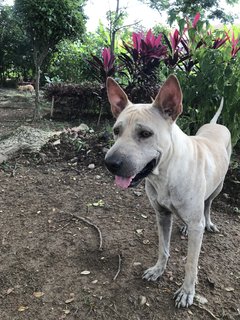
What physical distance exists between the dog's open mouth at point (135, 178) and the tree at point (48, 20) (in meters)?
5.32

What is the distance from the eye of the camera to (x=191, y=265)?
8.39ft

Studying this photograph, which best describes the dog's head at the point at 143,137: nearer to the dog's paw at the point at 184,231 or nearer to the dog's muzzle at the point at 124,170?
the dog's muzzle at the point at 124,170

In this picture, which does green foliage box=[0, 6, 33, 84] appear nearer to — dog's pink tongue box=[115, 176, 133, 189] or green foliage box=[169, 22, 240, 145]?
green foliage box=[169, 22, 240, 145]

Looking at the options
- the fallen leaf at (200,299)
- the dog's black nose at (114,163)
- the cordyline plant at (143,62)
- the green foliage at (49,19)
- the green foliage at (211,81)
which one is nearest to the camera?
the dog's black nose at (114,163)

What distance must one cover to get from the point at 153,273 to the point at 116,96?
155cm

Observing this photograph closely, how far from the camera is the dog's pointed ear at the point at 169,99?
2.17 metres

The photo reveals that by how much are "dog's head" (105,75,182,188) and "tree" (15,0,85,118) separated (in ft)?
16.8

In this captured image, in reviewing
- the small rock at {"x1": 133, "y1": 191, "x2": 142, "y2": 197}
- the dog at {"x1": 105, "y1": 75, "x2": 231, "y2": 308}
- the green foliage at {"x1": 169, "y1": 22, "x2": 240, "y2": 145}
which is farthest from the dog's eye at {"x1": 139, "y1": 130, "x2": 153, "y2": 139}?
the green foliage at {"x1": 169, "y1": 22, "x2": 240, "y2": 145}

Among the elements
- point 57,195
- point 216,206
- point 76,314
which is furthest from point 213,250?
point 57,195

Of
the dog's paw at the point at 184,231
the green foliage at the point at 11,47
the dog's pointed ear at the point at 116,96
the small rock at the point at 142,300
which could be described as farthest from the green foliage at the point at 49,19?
the green foliage at the point at 11,47

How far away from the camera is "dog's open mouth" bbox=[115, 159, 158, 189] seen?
2.18 meters

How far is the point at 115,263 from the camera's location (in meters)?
3.07

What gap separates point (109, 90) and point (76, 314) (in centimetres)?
172

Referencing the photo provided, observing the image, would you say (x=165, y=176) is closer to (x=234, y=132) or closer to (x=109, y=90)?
(x=109, y=90)
